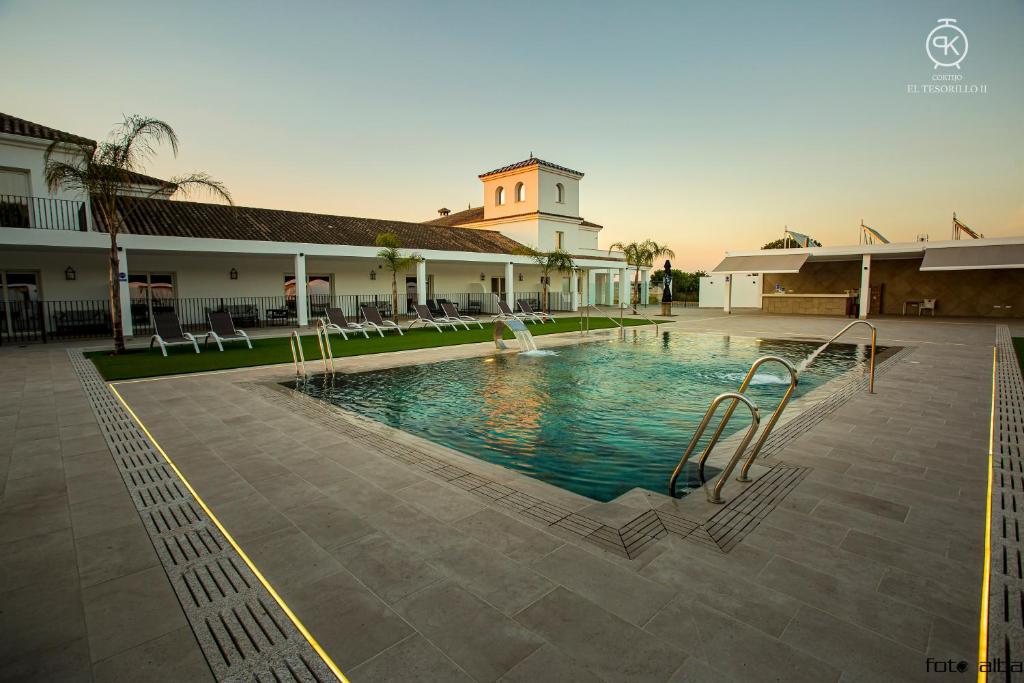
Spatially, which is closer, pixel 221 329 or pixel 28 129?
pixel 221 329

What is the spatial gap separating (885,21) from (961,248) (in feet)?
54.2

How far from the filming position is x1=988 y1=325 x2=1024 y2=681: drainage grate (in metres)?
2.37

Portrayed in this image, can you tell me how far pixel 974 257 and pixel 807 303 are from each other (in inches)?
308

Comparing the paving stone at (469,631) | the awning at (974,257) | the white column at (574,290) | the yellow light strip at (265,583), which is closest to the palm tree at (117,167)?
the yellow light strip at (265,583)

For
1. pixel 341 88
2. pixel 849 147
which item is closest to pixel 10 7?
pixel 341 88

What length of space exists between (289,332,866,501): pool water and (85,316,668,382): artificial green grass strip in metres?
3.16

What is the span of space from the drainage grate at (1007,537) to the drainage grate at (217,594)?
3304mm

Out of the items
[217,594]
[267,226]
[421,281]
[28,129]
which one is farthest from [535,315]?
[217,594]

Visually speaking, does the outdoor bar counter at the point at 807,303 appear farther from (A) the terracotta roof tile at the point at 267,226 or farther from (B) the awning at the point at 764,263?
(A) the terracotta roof tile at the point at 267,226

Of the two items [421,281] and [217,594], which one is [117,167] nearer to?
[421,281]

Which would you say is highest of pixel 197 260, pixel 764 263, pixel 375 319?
pixel 764 263

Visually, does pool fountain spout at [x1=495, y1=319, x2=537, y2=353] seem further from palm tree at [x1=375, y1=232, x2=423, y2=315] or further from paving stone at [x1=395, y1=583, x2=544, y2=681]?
paving stone at [x1=395, y1=583, x2=544, y2=681]

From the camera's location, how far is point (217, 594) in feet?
9.06

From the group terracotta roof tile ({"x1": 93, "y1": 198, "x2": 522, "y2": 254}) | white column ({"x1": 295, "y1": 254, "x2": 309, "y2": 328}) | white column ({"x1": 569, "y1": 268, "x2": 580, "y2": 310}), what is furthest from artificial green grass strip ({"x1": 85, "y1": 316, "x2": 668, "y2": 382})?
white column ({"x1": 569, "y1": 268, "x2": 580, "y2": 310})
